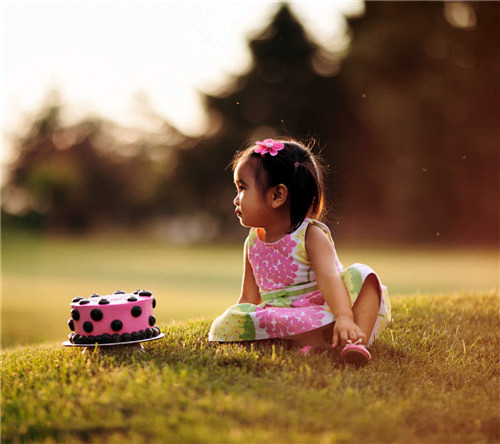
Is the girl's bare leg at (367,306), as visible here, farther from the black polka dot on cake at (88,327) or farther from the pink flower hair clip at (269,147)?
the black polka dot on cake at (88,327)

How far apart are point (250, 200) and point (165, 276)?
11.7 metres

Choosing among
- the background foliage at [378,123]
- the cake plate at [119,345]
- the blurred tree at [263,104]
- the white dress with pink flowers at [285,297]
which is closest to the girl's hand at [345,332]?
the white dress with pink flowers at [285,297]

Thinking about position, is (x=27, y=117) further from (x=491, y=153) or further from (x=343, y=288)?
(x=343, y=288)

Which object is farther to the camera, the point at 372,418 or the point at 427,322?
the point at 427,322

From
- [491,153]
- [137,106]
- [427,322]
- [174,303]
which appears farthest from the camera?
[137,106]

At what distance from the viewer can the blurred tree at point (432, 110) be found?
22688mm

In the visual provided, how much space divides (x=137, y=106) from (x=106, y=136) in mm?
6699

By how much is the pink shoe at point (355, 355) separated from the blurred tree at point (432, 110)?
20.7 m

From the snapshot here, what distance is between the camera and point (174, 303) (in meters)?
9.91

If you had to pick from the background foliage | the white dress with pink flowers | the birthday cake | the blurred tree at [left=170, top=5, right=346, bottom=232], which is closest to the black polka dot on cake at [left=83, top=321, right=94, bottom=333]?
the birthday cake

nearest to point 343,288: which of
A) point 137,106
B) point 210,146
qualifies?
point 210,146

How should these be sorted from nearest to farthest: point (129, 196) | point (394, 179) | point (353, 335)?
point (353, 335), point (394, 179), point (129, 196)

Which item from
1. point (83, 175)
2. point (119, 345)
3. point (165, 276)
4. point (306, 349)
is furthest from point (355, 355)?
point (83, 175)

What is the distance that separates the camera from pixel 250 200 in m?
3.33
